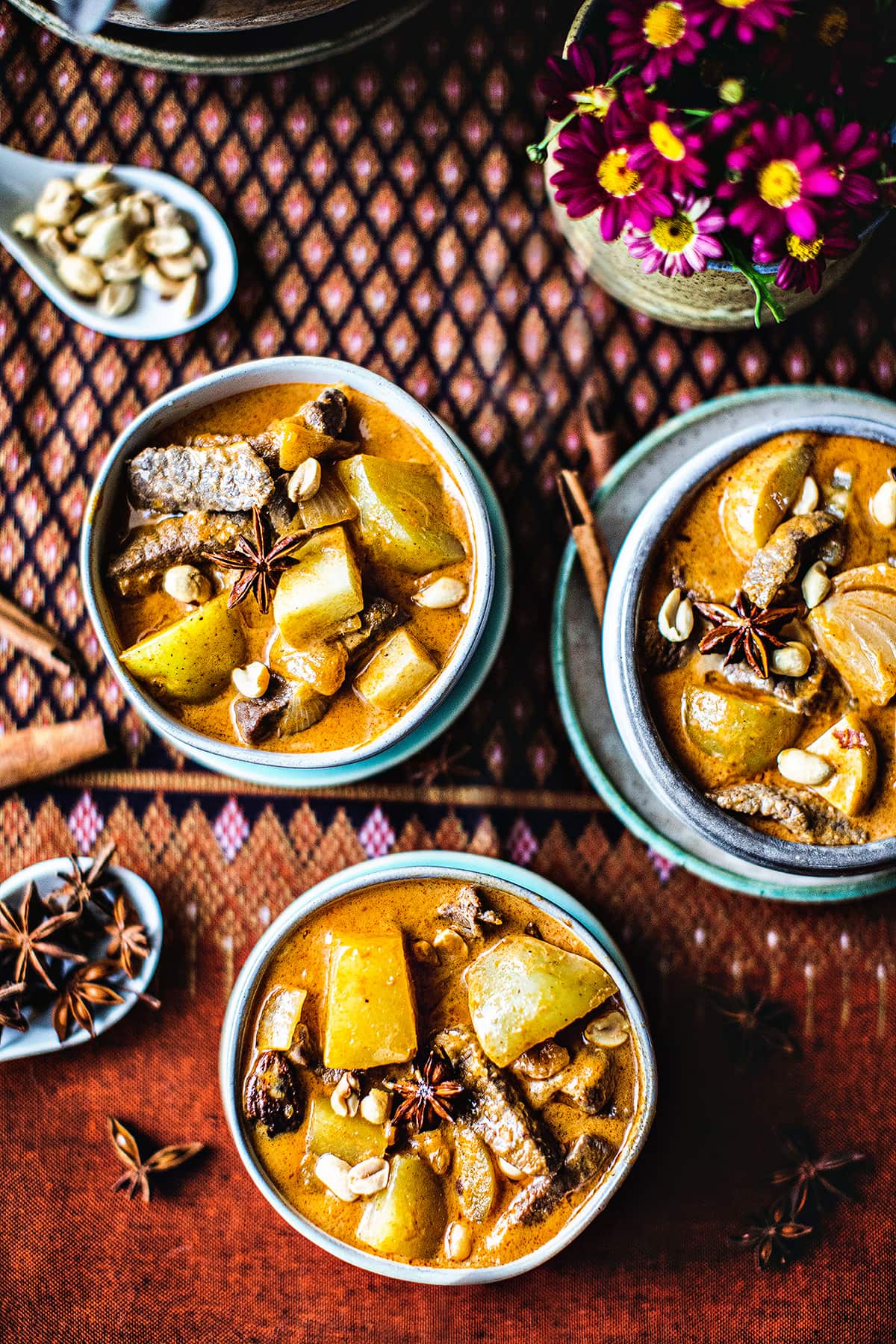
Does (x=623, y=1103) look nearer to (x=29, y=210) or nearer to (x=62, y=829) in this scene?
(x=62, y=829)

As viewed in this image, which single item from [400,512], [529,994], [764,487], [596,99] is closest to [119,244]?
[400,512]

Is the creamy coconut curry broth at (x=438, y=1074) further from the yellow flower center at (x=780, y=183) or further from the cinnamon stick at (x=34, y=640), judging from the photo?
the yellow flower center at (x=780, y=183)

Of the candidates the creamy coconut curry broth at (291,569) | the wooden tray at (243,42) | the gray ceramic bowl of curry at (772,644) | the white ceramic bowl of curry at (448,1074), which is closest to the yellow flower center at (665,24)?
the gray ceramic bowl of curry at (772,644)

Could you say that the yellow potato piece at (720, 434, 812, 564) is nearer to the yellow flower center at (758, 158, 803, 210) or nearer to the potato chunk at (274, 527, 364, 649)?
the yellow flower center at (758, 158, 803, 210)

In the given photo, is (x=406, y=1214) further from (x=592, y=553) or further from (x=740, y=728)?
(x=592, y=553)

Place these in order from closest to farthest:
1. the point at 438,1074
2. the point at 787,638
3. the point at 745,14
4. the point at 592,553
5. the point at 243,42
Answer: the point at 745,14, the point at 787,638, the point at 438,1074, the point at 592,553, the point at 243,42

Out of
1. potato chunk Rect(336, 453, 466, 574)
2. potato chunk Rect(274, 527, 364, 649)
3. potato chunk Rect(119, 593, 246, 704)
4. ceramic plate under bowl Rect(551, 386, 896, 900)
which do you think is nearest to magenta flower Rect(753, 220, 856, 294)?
ceramic plate under bowl Rect(551, 386, 896, 900)
